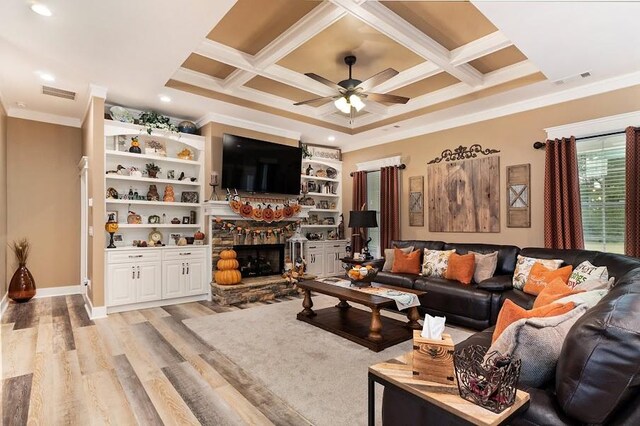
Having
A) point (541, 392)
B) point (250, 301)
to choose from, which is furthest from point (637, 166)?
point (250, 301)

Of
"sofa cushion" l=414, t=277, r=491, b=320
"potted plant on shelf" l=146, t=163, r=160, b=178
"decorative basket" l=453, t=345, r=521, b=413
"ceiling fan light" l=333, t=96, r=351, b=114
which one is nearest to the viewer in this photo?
"decorative basket" l=453, t=345, r=521, b=413

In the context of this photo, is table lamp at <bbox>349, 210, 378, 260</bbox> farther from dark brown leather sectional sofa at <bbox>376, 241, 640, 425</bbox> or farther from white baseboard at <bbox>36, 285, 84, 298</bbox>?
white baseboard at <bbox>36, 285, 84, 298</bbox>

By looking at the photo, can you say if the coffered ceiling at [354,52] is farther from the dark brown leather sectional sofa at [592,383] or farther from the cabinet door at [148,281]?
the dark brown leather sectional sofa at [592,383]

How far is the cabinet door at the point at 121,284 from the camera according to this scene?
4.61 metres

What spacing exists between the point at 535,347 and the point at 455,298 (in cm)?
274

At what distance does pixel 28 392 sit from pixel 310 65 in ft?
14.2

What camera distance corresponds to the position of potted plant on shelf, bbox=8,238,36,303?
5.04 m

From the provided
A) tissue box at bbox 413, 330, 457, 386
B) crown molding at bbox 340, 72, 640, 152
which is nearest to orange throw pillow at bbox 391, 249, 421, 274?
crown molding at bbox 340, 72, 640, 152

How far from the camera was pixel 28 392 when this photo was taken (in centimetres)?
253

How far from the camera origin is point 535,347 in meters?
1.48

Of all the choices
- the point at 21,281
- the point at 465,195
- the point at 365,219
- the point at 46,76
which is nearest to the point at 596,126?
the point at 465,195

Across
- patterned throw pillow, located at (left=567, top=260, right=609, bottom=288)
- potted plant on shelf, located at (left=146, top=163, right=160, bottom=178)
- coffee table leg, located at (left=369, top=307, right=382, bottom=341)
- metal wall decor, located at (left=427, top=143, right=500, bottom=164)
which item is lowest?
coffee table leg, located at (left=369, top=307, right=382, bottom=341)

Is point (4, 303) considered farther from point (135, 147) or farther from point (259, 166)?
point (259, 166)

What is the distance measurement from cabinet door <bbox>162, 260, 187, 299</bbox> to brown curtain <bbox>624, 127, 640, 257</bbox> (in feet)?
19.4
